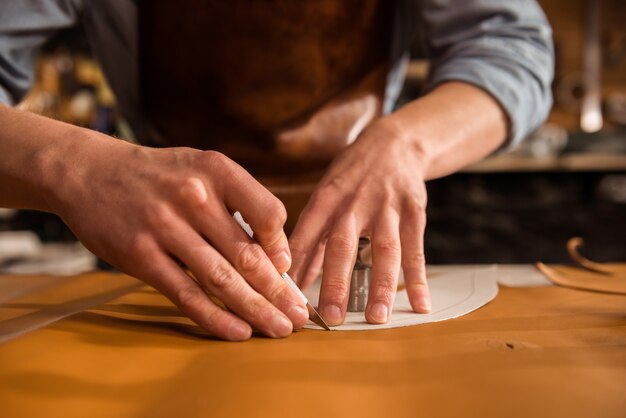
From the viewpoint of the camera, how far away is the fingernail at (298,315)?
1.73 ft

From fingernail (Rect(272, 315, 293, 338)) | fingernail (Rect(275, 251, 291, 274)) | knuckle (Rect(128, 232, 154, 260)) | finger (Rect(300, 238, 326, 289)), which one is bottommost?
finger (Rect(300, 238, 326, 289))

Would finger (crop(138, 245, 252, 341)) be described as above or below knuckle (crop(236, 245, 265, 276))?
below

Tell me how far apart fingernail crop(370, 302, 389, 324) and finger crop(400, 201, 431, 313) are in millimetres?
49

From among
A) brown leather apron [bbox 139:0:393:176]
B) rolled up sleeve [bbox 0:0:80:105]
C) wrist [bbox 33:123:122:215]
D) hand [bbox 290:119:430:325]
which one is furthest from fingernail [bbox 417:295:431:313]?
rolled up sleeve [bbox 0:0:80:105]

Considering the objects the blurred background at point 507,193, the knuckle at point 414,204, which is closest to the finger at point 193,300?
the knuckle at point 414,204

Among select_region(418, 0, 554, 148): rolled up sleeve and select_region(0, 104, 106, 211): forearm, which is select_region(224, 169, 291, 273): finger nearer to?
select_region(0, 104, 106, 211): forearm

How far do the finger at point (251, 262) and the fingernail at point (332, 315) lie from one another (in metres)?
0.04

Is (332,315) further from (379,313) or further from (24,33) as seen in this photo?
(24,33)

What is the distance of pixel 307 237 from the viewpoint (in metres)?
0.66

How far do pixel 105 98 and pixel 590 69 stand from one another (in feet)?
7.61

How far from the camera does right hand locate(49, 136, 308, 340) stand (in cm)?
51

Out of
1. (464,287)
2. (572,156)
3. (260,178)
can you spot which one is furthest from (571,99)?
(464,287)

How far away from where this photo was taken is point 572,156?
2.51m

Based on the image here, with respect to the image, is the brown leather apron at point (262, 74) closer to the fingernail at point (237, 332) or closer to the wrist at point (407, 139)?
the wrist at point (407, 139)
